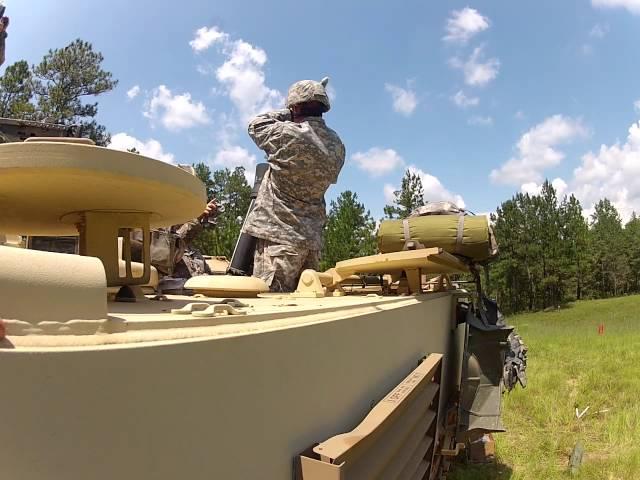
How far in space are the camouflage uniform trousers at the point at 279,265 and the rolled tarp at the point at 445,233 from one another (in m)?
0.68

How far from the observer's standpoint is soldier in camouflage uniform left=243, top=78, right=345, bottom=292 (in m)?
4.19

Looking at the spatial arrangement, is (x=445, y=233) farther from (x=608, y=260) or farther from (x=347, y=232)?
(x=608, y=260)

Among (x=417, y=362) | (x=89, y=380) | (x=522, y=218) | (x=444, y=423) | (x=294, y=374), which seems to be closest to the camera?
(x=89, y=380)

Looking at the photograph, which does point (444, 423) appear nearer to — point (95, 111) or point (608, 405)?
point (608, 405)

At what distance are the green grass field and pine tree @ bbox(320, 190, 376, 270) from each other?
425 inches

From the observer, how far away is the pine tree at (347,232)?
2269cm

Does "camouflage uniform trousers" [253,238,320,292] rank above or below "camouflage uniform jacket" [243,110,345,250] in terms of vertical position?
below

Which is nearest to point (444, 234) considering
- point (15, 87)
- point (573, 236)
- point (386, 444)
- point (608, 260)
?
point (386, 444)

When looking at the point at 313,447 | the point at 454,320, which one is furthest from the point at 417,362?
the point at 454,320

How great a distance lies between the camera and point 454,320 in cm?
451

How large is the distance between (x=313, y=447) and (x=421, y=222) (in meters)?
3.04

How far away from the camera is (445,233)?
422 cm

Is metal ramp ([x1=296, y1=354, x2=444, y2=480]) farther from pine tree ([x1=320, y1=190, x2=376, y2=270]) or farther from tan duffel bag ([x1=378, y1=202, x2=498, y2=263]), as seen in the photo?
pine tree ([x1=320, y1=190, x2=376, y2=270])

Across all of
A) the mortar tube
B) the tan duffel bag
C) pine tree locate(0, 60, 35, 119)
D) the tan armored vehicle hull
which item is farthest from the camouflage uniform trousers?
pine tree locate(0, 60, 35, 119)
